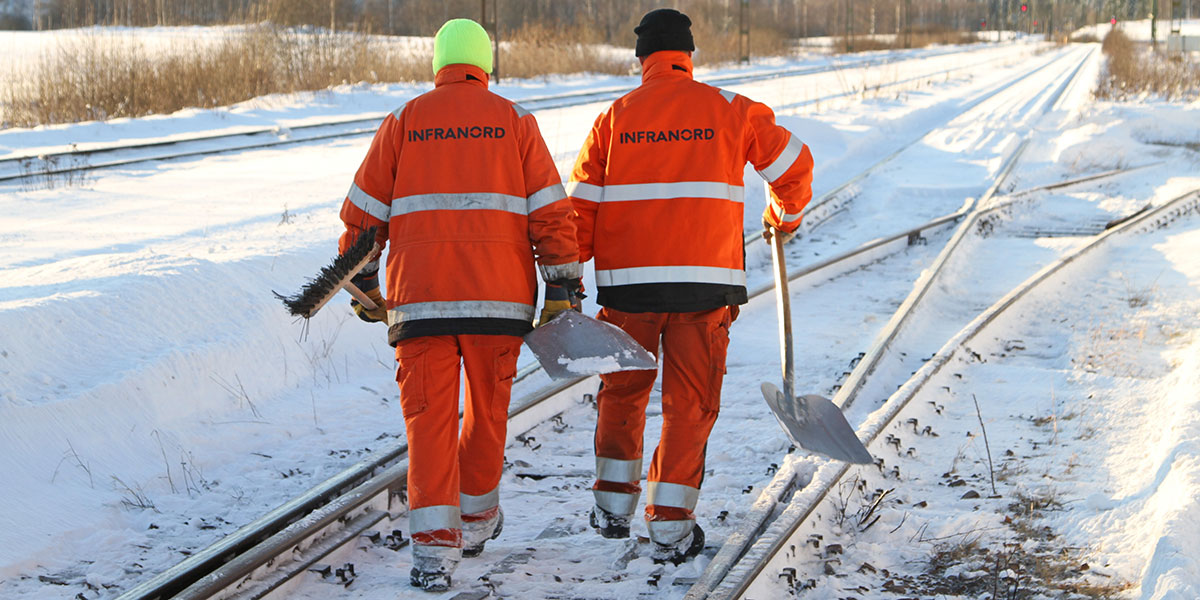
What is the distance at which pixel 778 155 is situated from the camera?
13.1 feet

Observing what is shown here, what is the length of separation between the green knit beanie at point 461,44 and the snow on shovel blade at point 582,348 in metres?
1.00

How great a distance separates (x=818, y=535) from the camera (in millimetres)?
3932

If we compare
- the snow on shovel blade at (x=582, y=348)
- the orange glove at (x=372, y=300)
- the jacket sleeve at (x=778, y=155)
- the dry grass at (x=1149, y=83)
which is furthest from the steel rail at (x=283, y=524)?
the dry grass at (x=1149, y=83)

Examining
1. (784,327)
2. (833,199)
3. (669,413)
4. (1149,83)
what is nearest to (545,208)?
(669,413)

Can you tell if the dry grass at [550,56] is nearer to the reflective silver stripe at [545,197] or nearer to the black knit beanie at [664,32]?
the black knit beanie at [664,32]

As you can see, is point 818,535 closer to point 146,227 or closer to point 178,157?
point 146,227

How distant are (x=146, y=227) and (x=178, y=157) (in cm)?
507

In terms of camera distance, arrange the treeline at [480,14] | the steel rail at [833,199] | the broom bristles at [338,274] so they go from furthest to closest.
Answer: the treeline at [480,14], the steel rail at [833,199], the broom bristles at [338,274]

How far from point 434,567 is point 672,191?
1.63 metres

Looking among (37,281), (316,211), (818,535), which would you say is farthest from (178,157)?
(818,535)

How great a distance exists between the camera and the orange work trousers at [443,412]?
367 cm

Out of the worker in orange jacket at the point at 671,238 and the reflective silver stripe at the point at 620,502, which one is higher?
the worker in orange jacket at the point at 671,238

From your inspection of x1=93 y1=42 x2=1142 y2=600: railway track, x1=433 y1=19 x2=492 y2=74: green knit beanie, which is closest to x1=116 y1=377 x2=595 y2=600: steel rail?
x1=93 y1=42 x2=1142 y2=600: railway track

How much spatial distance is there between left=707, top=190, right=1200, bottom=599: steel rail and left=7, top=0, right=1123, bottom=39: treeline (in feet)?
48.2
